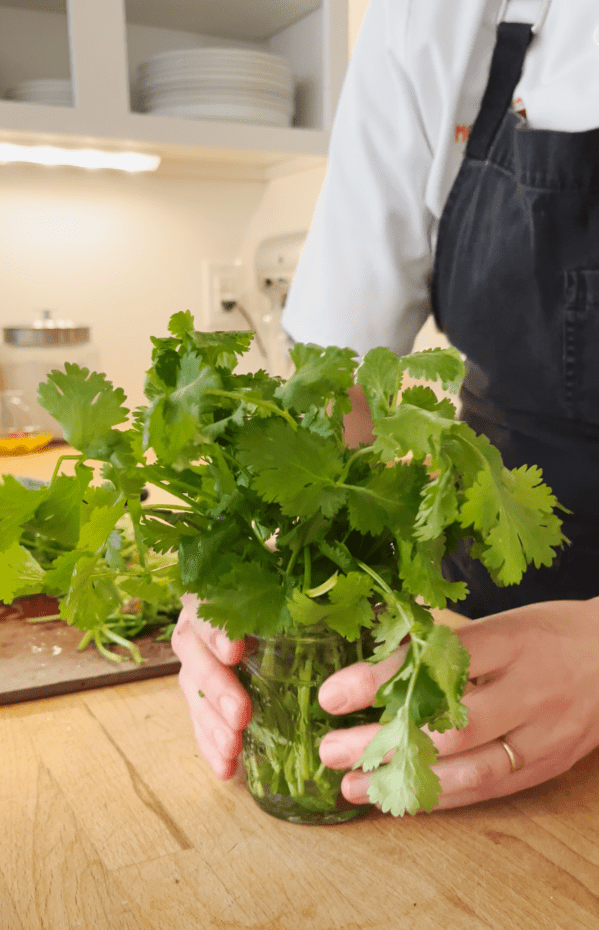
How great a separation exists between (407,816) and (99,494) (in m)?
0.30

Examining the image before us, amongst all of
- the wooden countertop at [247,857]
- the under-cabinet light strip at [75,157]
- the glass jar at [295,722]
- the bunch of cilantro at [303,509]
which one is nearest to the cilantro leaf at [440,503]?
the bunch of cilantro at [303,509]

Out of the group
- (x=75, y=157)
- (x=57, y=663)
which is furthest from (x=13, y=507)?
(x=75, y=157)

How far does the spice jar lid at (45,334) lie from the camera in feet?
6.32

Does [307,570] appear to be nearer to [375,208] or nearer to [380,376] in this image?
[380,376]

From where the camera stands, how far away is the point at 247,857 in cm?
51

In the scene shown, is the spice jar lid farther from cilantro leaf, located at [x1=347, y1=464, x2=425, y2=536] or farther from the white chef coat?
cilantro leaf, located at [x1=347, y1=464, x2=425, y2=536]

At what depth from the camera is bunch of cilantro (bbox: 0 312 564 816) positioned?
42 cm

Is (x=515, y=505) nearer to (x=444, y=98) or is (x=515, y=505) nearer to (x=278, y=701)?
(x=278, y=701)

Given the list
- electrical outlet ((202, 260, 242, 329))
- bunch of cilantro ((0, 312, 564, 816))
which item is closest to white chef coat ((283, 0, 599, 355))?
bunch of cilantro ((0, 312, 564, 816))

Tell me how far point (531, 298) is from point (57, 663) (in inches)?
26.5

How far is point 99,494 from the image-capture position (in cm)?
47

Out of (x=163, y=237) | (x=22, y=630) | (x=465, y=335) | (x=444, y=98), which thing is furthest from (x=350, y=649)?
(x=163, y=237)

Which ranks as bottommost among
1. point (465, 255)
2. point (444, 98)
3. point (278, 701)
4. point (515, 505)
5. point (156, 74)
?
point (278, 701)

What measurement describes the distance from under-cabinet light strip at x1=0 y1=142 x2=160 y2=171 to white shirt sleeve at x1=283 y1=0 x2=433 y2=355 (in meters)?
0.94
